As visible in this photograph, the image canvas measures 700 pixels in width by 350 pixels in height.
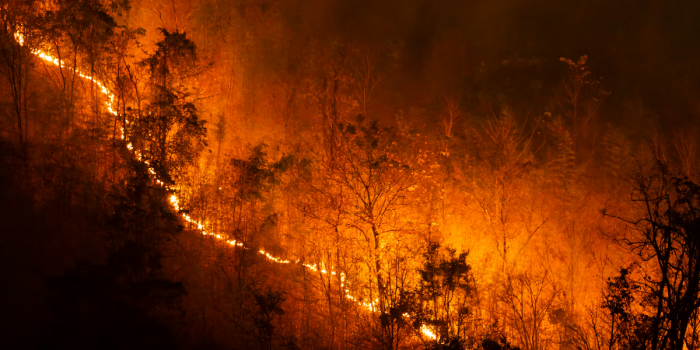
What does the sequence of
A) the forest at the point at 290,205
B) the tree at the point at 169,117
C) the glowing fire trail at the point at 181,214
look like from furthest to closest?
1. the glowing fire trail at the point at 181,214
2. the tree at the point at 169,117
3. the forest at the point at 290,205

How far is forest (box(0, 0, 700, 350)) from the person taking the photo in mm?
11289

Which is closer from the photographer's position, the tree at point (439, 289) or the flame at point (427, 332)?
the tree at point (439, 289)

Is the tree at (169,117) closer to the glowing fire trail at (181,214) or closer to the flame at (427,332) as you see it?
the glowing fire trail at (181,214)

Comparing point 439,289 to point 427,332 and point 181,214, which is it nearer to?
point 427,332

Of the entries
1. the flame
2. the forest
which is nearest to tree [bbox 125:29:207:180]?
the forest

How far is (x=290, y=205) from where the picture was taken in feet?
81.0

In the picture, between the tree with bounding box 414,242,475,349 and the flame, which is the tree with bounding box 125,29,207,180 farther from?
the flame

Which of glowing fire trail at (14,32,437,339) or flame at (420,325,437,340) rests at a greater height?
glowing fire trail at (14,32,437,339)

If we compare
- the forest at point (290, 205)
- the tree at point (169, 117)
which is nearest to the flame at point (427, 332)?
the forest at point (290, 205)

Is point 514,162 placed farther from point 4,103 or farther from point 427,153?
point 4,103

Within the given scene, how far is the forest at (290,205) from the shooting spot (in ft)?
37.0

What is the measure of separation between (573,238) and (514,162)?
5.36 metres

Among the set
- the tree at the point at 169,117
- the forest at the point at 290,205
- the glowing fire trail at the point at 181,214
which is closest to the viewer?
the forest at the point at 290,205

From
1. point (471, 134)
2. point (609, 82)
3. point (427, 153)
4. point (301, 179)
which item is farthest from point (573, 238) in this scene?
point (609, 82)
